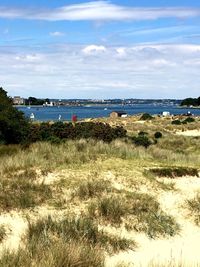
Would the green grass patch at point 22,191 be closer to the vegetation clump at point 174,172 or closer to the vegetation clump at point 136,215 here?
the vegetation clump at point 136,215

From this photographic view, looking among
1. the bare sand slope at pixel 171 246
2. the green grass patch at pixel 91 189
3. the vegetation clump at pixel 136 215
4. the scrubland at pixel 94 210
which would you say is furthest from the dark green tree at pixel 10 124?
the vegetation clump at pixel 136 215

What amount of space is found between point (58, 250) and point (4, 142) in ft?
55.0

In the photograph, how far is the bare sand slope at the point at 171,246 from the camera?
10.3 meters

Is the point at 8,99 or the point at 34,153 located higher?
the point at 8,99

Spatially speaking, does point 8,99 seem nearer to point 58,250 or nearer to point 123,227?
point 123,227

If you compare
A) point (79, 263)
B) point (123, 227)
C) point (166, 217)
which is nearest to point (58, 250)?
point (79, 263)

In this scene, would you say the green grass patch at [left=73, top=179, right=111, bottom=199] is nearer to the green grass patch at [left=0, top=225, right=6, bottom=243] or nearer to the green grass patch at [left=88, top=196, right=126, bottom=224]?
the green grass patch at [left=88, top=196, right=126, bottom=224]

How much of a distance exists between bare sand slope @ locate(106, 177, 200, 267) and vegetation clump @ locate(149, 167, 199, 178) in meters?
1.93

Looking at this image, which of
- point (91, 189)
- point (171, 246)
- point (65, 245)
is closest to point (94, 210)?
point (91, 189)

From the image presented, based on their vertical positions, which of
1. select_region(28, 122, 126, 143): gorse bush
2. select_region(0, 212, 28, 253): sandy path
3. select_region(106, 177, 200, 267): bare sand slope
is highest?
select_region(28, 122, 126, 143): gorse bush

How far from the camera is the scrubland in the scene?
9.81 metres

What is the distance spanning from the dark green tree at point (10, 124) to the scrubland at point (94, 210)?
406 cm

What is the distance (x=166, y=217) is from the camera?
13898 mm

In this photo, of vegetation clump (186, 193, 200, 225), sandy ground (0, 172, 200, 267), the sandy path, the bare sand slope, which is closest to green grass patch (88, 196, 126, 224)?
sandy ground (0, 172, 200, 267)
